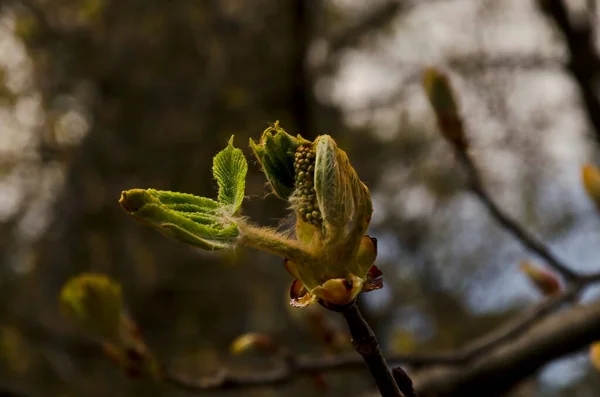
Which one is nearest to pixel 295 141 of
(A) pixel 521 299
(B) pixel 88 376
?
(B) pixel 88 376

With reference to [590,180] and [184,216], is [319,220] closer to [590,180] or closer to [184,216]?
[184,216]

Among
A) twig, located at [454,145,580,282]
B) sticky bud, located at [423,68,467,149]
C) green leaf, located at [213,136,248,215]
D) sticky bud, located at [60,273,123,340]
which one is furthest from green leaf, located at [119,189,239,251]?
twig, located at [454,145,580,282]

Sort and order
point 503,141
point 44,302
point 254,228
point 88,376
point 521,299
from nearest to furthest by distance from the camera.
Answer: point 254,228
point 44,302
point 503,141
point 88,376
point 521,299

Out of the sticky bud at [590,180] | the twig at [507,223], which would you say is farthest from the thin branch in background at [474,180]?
the sticky bud at [590,180]

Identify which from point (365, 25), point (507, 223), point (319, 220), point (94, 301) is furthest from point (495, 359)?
point (365, 25)

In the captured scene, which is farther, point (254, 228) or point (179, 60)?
point (179, 60)

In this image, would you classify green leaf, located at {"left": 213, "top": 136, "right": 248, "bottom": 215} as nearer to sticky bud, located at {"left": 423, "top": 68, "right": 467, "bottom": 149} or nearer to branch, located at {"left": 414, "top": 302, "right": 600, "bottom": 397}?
sticky bud, located at {"left": 423, "top": 68, "right": 467, "bottom": 149}

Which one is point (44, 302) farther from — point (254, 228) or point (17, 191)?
point (254, 228)
